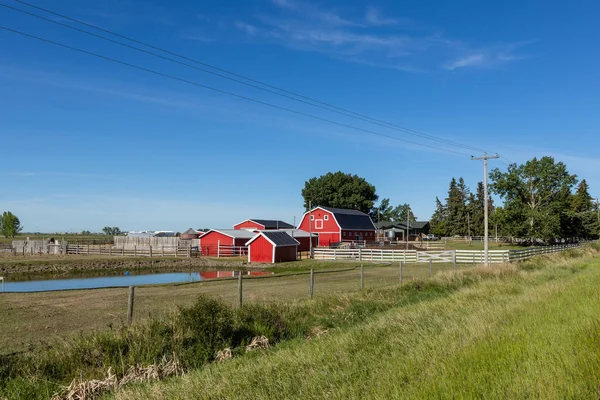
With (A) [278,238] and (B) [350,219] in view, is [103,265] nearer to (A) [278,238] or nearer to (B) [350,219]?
(A) [278,238]

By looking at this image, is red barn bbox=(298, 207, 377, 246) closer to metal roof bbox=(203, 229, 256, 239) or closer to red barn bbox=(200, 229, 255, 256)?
metal roof bbox=(203, 229, 256, 239)

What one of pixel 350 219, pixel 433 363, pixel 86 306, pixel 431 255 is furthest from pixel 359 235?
pixel 433 363

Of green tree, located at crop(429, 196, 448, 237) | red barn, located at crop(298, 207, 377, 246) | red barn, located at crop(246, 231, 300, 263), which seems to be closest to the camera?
red barn, located at crop(246, 231, 300, 263)

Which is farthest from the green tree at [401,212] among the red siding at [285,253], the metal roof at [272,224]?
the red siding at [285,253]

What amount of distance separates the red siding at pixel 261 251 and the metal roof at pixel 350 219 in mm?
18815

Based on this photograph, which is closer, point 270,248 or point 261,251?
point 270,248

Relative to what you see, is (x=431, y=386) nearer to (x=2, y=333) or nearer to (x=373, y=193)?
(x=2, y=333)

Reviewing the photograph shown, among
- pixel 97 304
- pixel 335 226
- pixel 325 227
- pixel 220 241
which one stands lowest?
pixel 97 304

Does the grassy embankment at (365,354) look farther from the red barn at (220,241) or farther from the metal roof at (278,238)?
the red barn at (220,241)

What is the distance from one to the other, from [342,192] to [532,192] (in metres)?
37.4

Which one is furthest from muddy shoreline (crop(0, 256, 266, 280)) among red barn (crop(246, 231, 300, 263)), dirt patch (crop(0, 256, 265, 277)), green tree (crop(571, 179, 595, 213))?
green tree (crop(571, 179, 595, 213))

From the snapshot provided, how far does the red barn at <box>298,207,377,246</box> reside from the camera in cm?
6369

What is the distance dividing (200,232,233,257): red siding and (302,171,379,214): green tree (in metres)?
43.2

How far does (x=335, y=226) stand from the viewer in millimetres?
63688
